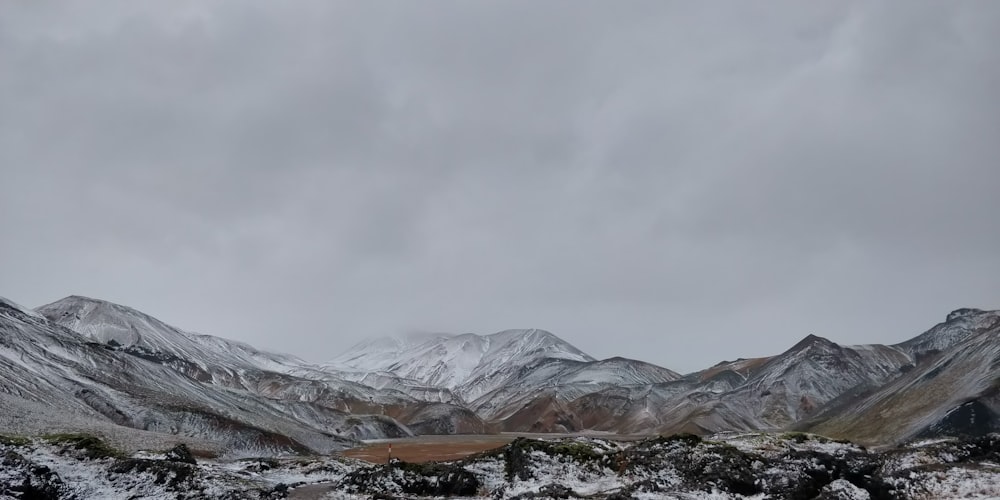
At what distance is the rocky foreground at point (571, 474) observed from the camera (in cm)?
2606

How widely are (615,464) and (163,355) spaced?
185803 millimetres

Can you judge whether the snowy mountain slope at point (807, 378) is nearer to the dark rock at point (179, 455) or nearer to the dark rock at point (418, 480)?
the dark rock at point (418, 480)

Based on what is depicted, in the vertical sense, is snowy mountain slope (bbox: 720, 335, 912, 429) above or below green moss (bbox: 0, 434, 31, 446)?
above

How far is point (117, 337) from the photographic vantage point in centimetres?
19650

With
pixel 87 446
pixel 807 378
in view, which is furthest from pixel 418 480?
pixel 807 378

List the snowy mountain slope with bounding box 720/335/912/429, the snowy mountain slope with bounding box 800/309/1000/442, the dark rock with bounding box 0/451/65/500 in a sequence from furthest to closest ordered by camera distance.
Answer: the snowy mountain slope with bounding box 720/335/912/429 < the snowy mountain slope with bounding box 800/309/1000/442 < the dark rock with bounding box 0/451/65/500

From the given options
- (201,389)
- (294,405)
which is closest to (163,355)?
(294,405)

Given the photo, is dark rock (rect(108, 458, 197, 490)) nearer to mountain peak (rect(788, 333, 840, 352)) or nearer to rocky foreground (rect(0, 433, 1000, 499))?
rocky foreground (rect(0, 433, 1000, 499))

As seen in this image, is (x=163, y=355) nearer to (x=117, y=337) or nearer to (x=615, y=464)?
(x=117, y=337)

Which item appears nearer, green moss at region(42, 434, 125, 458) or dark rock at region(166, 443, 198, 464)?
green moss at region(42, 434, 125, 458)

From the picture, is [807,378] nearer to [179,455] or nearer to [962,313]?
[962,313]

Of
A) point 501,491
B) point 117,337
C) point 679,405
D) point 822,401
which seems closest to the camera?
point 501,491

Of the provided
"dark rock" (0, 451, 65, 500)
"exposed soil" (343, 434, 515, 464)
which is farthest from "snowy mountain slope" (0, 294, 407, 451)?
"dark rock" (0, 451, 65, 500)

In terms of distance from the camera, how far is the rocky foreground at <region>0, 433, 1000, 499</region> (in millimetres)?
26062
